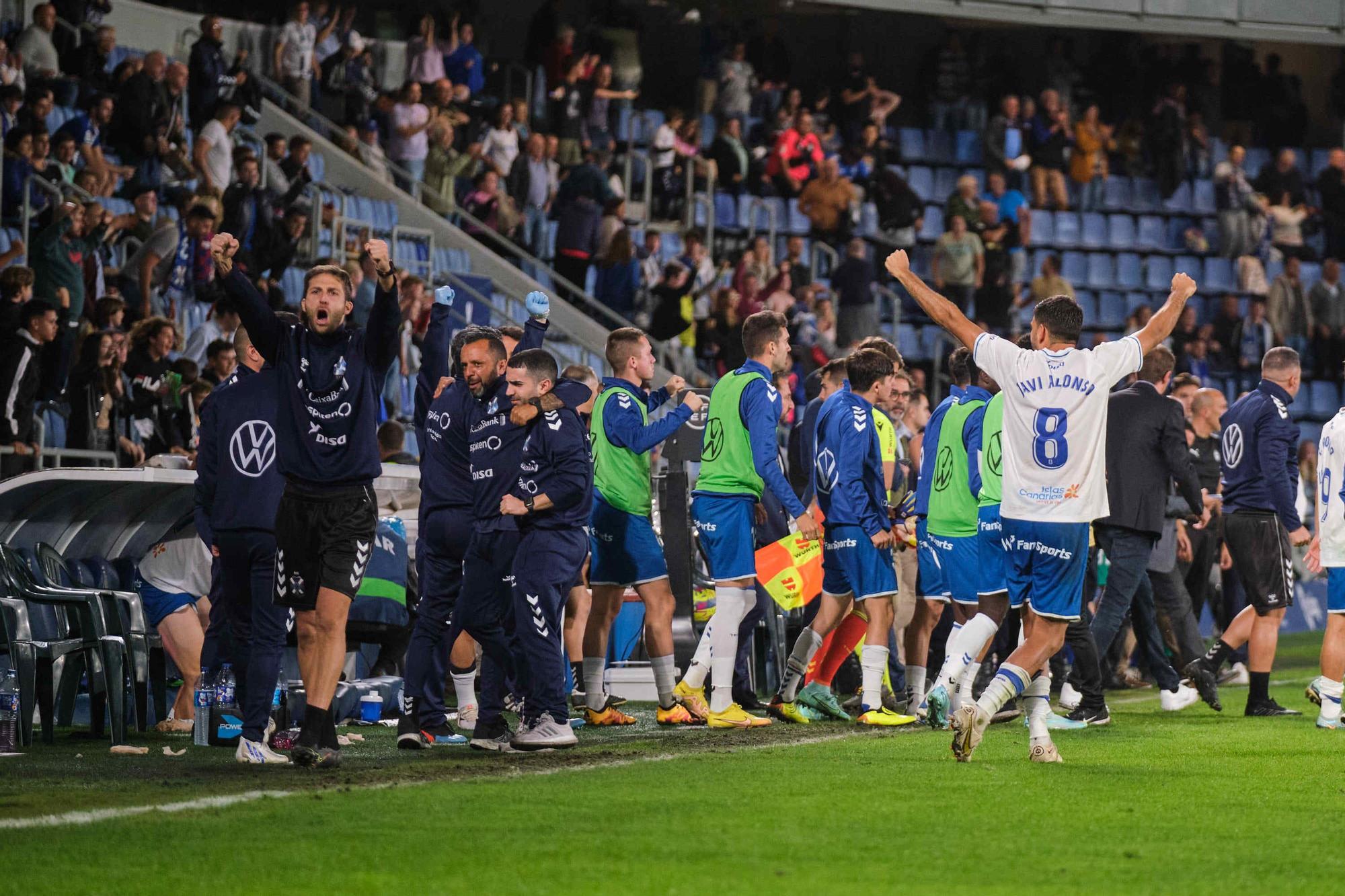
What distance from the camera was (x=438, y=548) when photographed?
9430 mm

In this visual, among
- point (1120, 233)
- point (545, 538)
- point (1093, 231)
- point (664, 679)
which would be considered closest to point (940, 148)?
point (1093, 231)

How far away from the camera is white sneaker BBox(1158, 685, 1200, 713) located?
40.2ft

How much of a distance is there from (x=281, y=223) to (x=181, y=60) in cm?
551

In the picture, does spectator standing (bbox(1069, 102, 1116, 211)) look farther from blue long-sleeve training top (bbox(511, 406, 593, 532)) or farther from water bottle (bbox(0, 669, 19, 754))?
water bottle (bbox(0, 669, 19, 754))

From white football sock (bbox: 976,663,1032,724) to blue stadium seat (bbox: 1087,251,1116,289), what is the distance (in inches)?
739

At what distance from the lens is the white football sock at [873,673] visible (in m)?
10.6

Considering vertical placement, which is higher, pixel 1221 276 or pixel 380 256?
pixel 1221 276

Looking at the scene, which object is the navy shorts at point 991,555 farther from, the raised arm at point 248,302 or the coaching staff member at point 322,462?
the raised arm at point 248,302

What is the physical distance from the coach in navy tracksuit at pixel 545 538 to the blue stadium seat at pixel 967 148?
18.8 m

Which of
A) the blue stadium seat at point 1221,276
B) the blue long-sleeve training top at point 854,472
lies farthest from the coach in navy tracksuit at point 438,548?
the blue stadium seat at point 1221,276

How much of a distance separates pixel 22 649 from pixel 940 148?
19628 millimetres

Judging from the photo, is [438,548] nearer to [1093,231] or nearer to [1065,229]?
[1065,229]

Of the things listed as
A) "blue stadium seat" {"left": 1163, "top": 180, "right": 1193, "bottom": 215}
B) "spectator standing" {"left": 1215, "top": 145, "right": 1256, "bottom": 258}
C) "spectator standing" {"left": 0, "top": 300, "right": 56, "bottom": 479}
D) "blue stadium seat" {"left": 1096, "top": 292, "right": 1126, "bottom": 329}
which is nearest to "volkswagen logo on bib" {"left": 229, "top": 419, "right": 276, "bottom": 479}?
"spectator standing" {"left": 0, "top": 300, "right": 56, "bottom": 479}

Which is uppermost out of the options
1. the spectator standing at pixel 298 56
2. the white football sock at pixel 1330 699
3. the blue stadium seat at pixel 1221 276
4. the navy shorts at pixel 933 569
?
the spectator standing at pixel 298 56
